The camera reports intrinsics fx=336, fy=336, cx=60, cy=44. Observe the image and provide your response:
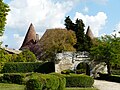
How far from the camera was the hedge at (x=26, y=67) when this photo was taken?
59.1 meters

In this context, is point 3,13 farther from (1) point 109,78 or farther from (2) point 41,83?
(1) point 109,78

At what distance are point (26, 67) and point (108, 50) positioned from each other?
17.3 meters

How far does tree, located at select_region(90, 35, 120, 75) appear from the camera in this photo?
48156mm

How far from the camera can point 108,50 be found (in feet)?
161

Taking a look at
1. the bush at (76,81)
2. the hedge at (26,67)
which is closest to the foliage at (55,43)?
the hedge at (26,67)

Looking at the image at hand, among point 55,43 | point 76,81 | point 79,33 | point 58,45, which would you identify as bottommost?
point 76,81

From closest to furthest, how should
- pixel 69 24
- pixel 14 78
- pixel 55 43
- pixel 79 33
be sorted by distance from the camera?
1. pixel 14 78
2. pixel 55 43
3. pixel 79 33
4. pixel 69 24

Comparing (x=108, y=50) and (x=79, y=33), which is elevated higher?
(x=79, y=33)

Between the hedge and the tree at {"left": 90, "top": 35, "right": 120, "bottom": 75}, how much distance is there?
34.8 ft

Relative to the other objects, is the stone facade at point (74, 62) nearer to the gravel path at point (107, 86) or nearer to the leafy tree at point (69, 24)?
the gravel path at point (107, 86)

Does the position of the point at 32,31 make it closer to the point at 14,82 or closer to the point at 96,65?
the point at 96,65

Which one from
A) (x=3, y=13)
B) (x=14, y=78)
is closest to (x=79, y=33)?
(x=14, y=78)

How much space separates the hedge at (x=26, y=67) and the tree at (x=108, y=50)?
10613 millimetres

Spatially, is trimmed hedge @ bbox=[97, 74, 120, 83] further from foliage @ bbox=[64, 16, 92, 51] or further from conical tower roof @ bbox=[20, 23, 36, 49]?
conical tower roof @ bbox=[20, 23, 36, 49]
